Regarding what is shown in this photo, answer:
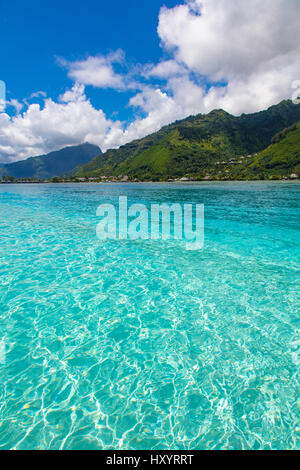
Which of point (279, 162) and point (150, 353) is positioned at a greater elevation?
point (279, 162)

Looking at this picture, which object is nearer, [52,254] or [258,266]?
[258,266]

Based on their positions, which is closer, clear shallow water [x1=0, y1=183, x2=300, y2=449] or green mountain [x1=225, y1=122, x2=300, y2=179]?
clear shallow water [x1=0, y1=183, x2=300, y2=449]

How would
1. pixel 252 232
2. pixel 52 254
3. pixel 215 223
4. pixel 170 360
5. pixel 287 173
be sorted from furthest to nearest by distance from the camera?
pixel 287 173, pixel 215 223, pixel 252 232, pixel 52 254, pixel 170 360

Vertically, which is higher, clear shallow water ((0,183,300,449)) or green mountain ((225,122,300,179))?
green mountain ((225,122,300,179))

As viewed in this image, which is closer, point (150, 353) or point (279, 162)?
point (150, 353)

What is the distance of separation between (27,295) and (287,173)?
6662 inches

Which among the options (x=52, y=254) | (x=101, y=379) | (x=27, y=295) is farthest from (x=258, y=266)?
(x=52, y=254)

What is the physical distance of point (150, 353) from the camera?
6457 millimetres

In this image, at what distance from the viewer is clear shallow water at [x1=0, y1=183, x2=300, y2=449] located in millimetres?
4508

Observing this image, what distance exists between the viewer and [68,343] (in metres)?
6.80

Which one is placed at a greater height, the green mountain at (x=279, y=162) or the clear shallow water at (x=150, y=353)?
the green mountain at (x=279, y=162)

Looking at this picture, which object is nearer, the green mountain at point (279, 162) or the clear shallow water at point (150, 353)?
the clear shallow water at point (150, 353)

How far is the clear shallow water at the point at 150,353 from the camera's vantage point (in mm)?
4508
